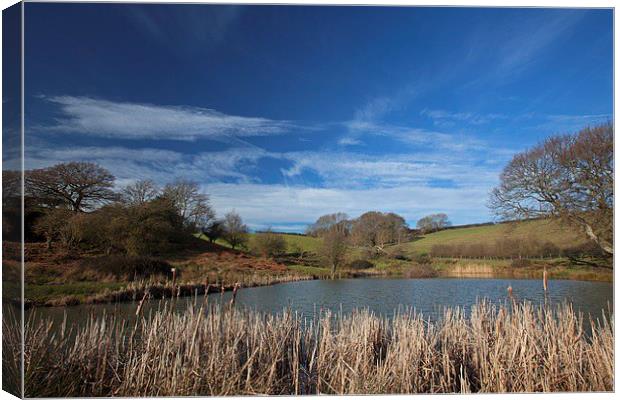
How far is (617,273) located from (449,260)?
7676 millimetres

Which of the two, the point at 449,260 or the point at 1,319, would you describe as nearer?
the point at 1,319

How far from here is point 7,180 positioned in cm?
489

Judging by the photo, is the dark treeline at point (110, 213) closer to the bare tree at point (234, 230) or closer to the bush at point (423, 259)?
the bare tree at point (234, 230)

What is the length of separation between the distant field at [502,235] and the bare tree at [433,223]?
0.30m

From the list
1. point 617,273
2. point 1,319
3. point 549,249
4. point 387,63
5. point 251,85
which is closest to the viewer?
point 1,319

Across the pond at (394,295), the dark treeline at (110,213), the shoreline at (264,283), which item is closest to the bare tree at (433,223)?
the shoreline at (264,283)

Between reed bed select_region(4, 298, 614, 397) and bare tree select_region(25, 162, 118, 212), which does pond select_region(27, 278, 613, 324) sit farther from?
reed bed select_region(4, 298, 614, 397)

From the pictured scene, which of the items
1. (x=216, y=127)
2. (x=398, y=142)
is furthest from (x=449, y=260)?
(x=216, y=127)

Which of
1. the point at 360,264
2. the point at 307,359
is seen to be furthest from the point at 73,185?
the point at 360,264

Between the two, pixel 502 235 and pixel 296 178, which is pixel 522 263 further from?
pixel 296 178

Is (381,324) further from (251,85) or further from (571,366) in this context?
(251,85)

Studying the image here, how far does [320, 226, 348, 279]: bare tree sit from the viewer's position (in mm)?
12865

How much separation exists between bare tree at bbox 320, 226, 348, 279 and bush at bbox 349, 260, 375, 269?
342 mm

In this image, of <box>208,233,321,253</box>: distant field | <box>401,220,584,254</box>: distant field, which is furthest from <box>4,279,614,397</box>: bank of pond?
<box>208,233,321,253</box>: distant field
